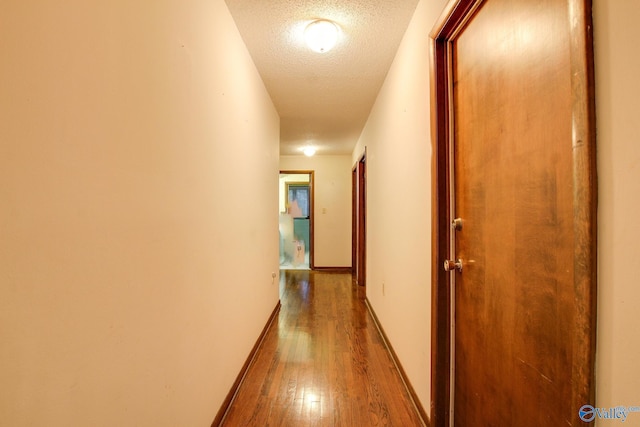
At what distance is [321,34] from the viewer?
5.78 feet

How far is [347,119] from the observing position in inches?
140

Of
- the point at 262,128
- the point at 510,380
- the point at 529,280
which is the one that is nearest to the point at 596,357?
the point at 529,280

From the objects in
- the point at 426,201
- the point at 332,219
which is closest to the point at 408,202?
the point at 426,201

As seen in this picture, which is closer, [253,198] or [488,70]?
[488,70]

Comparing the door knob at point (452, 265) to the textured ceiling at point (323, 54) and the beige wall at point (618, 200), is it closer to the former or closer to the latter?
the beige wall at point (618, 200)

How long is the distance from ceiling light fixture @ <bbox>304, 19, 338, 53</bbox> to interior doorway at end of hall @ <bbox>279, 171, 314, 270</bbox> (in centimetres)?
472

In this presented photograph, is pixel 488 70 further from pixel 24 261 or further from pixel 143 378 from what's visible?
pixel 143 378

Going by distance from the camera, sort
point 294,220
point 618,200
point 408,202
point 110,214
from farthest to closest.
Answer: point 294,220, point 408,202, point 110,214, point 618,200

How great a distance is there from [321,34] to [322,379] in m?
2.31

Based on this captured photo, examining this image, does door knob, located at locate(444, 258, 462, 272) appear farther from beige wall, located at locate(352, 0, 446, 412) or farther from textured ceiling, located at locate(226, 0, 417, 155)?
textured ceiling, located at locate(226, 0, 417, 155)

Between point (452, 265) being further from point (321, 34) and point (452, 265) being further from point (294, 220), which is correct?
point (294, 220)

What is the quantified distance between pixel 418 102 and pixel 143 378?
1.77 metres

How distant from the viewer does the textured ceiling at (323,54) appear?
1.63m

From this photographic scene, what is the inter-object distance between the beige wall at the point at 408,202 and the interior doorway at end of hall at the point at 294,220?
13.0ft
